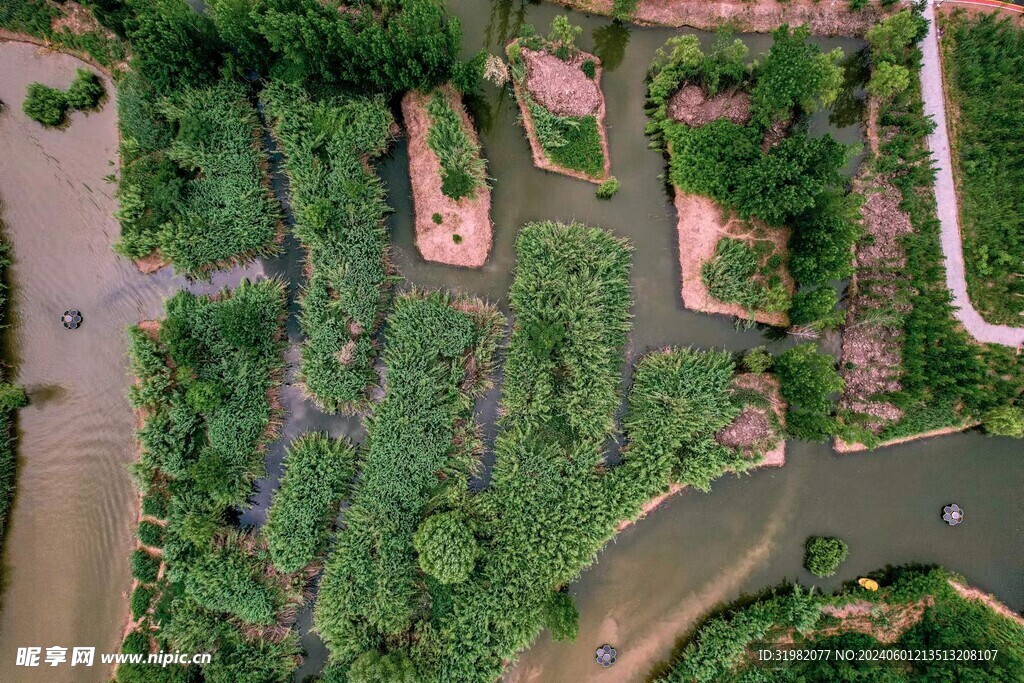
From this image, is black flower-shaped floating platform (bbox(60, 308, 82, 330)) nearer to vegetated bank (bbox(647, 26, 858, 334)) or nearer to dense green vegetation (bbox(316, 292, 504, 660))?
dense green vegetation (bbox(316, 292, 504, 660))

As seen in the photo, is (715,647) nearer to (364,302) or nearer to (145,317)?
(364,302)

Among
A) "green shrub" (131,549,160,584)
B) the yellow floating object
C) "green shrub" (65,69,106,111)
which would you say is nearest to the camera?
"green shrub" (131,549,160,584)

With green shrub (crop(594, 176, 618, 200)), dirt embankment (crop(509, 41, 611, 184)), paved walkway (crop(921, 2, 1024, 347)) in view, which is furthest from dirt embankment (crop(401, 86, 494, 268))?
paved walkway (crop(921, 2, 1024, 347))

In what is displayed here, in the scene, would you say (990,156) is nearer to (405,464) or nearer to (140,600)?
(405,464)

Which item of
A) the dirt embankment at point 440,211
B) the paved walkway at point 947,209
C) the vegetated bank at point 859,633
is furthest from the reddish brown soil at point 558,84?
the vegetated bank at point 859,633

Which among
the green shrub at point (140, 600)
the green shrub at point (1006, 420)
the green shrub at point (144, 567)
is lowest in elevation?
the green shrub at point (140, 600)

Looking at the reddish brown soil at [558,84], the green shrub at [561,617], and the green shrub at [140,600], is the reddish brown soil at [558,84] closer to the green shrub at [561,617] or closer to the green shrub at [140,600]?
the green shrub at [561,617]
